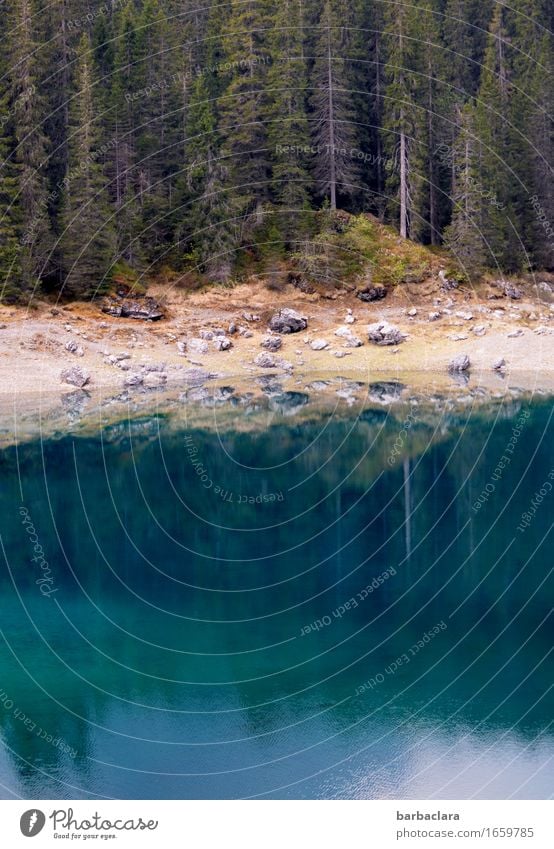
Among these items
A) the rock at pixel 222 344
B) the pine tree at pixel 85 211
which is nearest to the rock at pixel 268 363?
the rock at pixel 222 344

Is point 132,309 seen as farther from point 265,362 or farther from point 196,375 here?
point 265,362

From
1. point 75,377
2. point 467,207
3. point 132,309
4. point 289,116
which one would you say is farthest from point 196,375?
point 467,207

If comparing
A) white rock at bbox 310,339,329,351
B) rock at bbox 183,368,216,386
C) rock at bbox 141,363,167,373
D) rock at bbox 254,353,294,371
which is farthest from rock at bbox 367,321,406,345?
rock at bbox 141,363,167,373

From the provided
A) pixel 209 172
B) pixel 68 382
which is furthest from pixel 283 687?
pixel 209 172

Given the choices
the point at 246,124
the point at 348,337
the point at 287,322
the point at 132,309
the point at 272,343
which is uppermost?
Result: the point at 246,124

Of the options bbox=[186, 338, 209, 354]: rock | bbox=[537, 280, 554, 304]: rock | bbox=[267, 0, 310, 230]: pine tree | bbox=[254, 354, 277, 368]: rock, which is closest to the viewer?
bbox=[254, 354, 277, 368]: rock

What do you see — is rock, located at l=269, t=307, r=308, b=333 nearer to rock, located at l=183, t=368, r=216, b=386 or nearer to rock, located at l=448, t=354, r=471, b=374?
rock, located at l=183, t=368, r=216, b=386

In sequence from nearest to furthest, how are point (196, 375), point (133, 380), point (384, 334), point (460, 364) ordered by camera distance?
point (133, 380) → point (196, 375) → point (460, 364) → point (384, 334)
